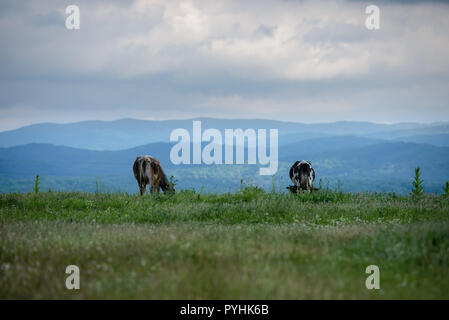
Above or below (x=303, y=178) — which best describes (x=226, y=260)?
below

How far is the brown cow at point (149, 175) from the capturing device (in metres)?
21.2

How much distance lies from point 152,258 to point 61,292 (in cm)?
178

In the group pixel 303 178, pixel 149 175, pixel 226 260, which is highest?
pixel 149 175

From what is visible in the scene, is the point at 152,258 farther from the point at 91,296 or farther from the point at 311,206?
the point at 311,206

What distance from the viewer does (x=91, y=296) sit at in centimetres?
600

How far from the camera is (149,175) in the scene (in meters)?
21.2

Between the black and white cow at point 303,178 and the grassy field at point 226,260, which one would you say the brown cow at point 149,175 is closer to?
the black and white cow at point 303,178

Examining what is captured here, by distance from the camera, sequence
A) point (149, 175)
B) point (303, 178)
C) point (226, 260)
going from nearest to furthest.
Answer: point (226, 260) < point (303, 178) < point (149, 175)

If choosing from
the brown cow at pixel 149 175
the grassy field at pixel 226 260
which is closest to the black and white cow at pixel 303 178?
the brown cow at pixel 149 175

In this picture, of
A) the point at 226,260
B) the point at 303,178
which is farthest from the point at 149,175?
the point at 226,260

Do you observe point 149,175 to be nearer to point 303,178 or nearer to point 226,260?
point 303,178

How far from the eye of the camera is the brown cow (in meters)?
21.2

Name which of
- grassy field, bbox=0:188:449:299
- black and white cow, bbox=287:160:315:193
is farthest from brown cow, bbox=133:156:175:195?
grassy field, bbox=0:188:449:299
